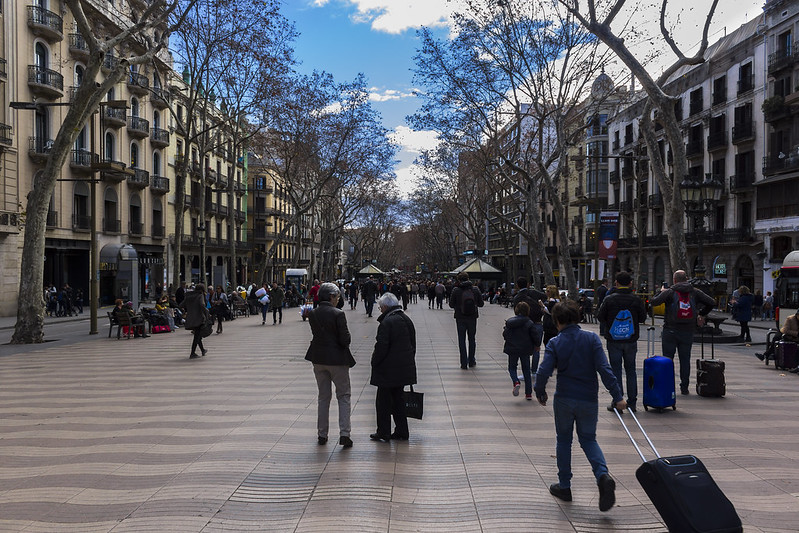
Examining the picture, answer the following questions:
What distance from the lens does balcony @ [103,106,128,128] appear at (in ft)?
117

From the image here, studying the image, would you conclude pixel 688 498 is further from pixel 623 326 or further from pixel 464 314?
pixel 464 314

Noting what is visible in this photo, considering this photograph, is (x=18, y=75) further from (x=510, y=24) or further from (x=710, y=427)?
(x=710, y=427)

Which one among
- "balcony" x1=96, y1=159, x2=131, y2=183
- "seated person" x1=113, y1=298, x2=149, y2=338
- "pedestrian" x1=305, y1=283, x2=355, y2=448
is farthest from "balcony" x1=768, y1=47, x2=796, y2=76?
"balcony" x1=96, y1=159, x2=131, y2=183

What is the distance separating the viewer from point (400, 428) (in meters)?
6.63

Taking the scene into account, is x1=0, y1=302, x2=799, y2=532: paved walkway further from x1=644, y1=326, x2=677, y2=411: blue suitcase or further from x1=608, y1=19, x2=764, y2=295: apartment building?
x1=608, y1=19, x2=764, y2=295: apartment building

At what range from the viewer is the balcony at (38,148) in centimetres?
2970

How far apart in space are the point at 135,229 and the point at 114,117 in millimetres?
7260

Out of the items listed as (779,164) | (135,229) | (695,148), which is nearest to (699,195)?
(779,164)

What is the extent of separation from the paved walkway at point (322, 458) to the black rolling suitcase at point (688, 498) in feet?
2.80

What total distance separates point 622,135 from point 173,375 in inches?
1863

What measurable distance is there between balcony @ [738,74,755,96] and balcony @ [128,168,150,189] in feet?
116

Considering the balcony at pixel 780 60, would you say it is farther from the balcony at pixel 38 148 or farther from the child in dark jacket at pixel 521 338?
the balcony at pixel 38 148

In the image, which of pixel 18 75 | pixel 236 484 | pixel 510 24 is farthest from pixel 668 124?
pixel 18 75

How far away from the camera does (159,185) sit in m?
42.8
